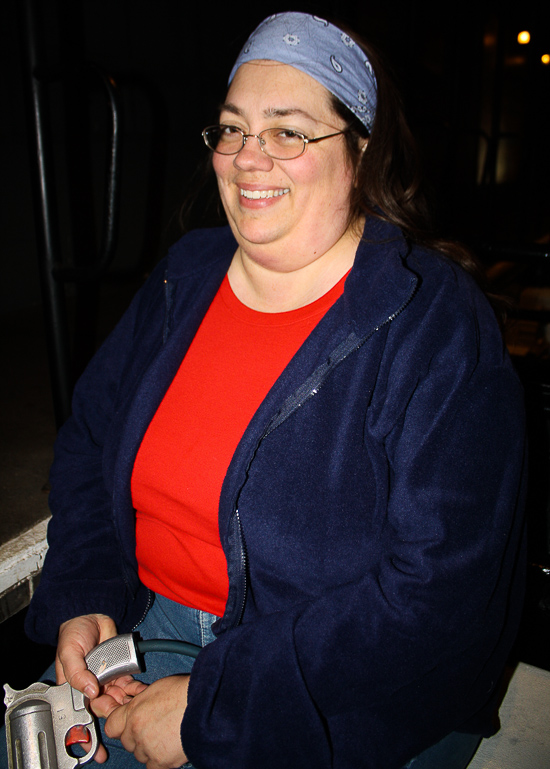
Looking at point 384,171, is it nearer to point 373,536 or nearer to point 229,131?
point 229,131

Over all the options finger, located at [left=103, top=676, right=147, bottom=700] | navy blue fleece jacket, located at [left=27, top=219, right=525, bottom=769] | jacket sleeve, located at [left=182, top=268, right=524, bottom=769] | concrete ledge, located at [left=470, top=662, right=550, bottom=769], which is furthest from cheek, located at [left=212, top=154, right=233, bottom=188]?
concrete ledge, located at [left=470, top=662, right=550, bottom=769]

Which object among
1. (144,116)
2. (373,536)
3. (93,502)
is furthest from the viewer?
(144,116)

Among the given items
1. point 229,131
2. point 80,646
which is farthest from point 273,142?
point 80,646

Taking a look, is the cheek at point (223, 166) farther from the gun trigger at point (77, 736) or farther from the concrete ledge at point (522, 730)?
the concrete ledge at point (522, 730)

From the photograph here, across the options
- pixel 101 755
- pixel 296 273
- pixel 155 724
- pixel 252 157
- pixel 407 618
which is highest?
pixel 252 157

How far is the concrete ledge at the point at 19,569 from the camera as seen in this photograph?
1565mm

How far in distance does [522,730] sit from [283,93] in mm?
1372

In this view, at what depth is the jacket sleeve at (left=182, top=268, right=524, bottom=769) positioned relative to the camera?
3.01 ft

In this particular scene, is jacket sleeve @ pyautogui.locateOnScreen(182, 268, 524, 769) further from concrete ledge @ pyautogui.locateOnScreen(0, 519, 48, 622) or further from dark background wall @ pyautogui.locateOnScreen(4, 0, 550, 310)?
dark background wall @ pyautogui.locateOnScreen(4, 0, 550, 310)

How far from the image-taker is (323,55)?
45.1 inches

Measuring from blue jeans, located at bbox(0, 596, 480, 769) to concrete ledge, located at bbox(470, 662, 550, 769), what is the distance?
85mm

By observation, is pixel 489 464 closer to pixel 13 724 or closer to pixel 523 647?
pixel 523 647

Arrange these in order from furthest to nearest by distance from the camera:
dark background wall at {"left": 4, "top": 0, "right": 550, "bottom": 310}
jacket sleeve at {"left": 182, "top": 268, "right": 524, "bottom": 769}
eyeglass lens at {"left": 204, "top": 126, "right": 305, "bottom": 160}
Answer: dark background wall at {"left": 4, "top": 0, "right": 550, "bottom": 310}
eyeglass lens at {"left": 204, "top": 126, "right": 305, "bottom": 160}
jacket sleeve at {"left": 182, "top": 268, "right": 524, "bottom": 769}

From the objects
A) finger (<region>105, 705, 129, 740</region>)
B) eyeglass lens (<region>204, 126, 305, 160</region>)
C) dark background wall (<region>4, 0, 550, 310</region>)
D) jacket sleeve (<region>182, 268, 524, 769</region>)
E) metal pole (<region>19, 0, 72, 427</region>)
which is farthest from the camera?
dark background wall (<region>4, 0, 550, 310</region>)
